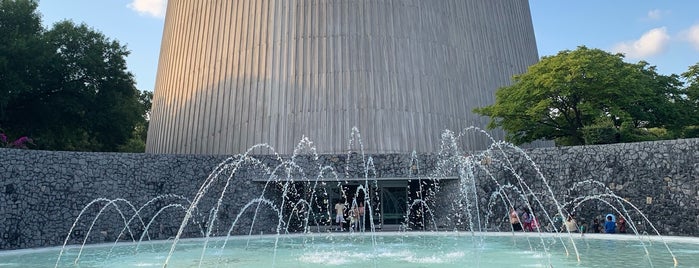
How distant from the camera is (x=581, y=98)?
2114 centimetres

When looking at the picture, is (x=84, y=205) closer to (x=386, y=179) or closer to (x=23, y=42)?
(x=386, y=179)

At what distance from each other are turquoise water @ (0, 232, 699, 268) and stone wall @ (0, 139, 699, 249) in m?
1.40

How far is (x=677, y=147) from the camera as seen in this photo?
14.7m

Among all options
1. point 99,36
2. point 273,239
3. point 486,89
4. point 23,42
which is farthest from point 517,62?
point 23,42

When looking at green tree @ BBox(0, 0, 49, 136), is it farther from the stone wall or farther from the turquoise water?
the turquoise water

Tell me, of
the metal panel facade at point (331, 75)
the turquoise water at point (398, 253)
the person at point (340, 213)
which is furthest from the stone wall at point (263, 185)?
the metal panel facade at point (331, 75)

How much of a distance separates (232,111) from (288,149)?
3667 millimetres

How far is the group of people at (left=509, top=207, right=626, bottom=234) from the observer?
600 inches

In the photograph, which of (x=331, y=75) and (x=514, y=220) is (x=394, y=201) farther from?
(x=331, y=75)

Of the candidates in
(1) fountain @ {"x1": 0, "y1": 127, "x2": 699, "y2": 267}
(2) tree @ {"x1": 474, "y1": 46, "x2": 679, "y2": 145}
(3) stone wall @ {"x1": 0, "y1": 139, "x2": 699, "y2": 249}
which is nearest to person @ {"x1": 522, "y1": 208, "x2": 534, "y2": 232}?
(1) fountain @ {"x1": 0, "y1": 127, "x2": 699, "y2": 267}

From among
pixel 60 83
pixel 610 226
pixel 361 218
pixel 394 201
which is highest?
pixel 60 83

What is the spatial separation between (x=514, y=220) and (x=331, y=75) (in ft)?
32.1

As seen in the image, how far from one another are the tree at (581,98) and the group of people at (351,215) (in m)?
7.67

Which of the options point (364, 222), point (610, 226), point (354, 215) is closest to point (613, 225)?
point (610, 226)
